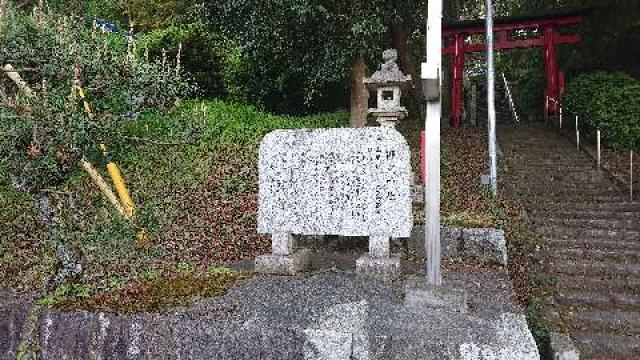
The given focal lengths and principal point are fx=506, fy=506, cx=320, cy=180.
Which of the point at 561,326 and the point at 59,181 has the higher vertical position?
the point at 59,181

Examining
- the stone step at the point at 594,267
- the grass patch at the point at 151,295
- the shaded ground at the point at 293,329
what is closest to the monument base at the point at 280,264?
the grass patch at the point at 151,295

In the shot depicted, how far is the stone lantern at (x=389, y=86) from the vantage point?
7953 mm

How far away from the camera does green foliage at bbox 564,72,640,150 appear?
442 inches

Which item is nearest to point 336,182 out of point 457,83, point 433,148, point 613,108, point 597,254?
point 433,148

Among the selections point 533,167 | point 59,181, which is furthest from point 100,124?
point 533,167

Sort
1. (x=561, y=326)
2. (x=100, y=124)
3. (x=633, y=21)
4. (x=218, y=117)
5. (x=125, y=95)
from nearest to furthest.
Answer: (x=100, y=124), (x=561, y=326), (x=125, y=95), (x=633, y=21), (x=218, y=117)

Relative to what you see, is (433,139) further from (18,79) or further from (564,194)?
(564,194)

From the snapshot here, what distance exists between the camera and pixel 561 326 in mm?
5375

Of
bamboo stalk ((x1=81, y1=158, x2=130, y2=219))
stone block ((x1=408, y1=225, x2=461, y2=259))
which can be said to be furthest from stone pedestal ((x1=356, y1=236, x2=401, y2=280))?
bamboo stalk ((x1=81, y1=158, x2=130, y2=219))

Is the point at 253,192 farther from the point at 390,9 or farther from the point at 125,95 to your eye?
the point at 390,9

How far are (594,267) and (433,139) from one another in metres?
Result: 3.83

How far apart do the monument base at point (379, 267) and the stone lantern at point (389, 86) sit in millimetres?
3628

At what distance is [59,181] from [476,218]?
201 inches

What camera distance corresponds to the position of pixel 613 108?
11578 millimetres
